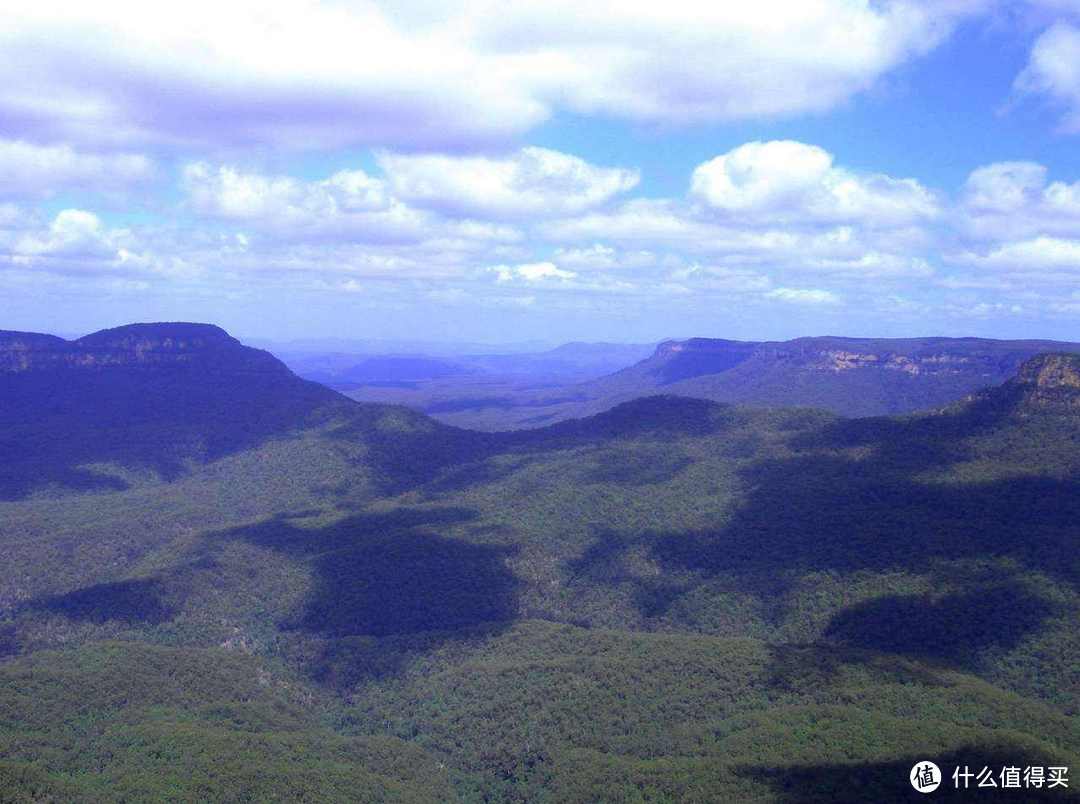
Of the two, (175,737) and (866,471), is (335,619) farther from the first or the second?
(866,471)

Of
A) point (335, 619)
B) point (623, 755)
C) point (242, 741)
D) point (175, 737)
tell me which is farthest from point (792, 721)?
point (335, 619)

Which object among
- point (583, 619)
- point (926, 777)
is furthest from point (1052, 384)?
point (926, 777)

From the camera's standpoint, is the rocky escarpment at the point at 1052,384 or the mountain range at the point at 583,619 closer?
the mountain range at the point at 583,619

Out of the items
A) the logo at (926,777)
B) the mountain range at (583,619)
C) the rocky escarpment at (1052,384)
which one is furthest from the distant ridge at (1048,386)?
the logo at (926,777)

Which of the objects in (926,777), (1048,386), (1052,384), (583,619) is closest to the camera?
(926,777)

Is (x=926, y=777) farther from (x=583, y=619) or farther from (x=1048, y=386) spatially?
(x=1048, y=386)

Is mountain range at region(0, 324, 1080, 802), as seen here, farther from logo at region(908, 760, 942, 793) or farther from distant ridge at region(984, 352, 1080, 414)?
logo at region(908, 760, 942, 793)

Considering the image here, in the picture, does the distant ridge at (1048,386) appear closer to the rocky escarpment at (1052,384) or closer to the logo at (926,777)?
the rocky escarpment at (1052,384)
